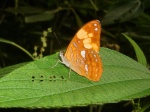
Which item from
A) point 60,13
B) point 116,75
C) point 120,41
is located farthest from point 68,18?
point 116,75

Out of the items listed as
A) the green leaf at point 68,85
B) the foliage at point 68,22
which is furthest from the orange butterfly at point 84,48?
the foliage at point 68,22

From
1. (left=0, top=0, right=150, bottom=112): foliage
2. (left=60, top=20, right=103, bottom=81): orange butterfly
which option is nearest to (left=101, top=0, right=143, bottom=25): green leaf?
(left=0, top=0, right=150, bottom=112): foliage

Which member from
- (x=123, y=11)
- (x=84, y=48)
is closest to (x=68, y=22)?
(x=123, y=11)

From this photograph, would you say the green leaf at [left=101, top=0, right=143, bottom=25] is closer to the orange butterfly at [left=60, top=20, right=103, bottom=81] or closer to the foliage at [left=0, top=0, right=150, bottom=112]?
the foliage at [left=0, top=0, right=150, bottom=112]

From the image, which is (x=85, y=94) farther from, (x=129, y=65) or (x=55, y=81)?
(x=129, y=65)

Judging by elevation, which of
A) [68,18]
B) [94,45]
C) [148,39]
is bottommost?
[94,45]
